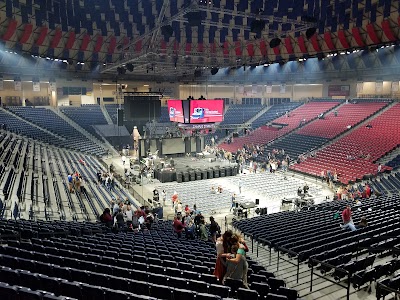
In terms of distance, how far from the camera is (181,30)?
3497 centimetres

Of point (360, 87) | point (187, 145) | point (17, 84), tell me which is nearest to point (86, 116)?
point (17, 84)

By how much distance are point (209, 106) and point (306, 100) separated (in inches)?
883

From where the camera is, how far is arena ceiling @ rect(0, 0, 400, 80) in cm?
2519

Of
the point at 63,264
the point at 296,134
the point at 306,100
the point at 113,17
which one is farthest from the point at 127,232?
the point at 306,100

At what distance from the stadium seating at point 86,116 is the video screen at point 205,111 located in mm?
14356

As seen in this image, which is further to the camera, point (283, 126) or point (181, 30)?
point (283, 126)

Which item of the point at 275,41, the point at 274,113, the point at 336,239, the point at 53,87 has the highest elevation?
the point at 275,41

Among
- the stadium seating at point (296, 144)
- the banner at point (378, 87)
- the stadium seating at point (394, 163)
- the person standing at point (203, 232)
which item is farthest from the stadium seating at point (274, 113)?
the person standing at point (203, 232)

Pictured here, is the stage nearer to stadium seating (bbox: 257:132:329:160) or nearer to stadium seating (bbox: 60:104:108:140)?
stadium seating (bbox: 257:132:329:160)

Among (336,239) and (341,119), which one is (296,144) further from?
(336,239)

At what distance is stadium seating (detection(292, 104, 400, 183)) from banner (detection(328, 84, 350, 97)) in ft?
29.7

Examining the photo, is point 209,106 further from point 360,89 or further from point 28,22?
point 360,89

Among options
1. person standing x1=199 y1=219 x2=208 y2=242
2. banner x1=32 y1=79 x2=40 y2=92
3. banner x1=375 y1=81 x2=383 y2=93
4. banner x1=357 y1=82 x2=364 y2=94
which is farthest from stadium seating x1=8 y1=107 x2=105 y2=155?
banner x1=375 y1=81 x2=383 y2=93

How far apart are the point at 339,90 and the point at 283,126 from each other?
9.32m
